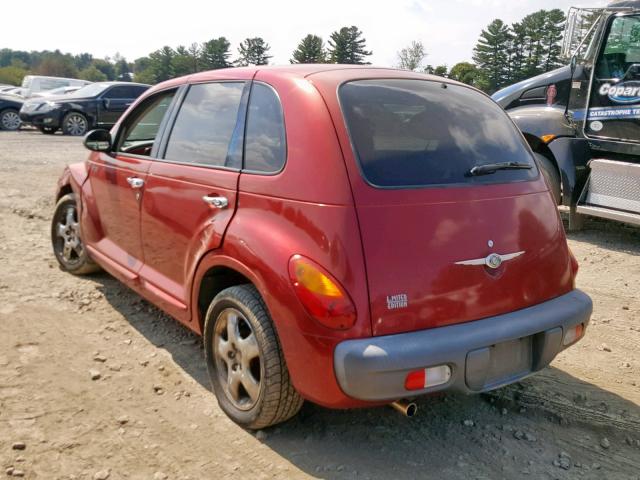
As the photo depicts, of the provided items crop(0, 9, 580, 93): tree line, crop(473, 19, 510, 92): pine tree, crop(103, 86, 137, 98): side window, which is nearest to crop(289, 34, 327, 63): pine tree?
crop(0, 9, 580, 93): tree line

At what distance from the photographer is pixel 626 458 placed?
2793mm

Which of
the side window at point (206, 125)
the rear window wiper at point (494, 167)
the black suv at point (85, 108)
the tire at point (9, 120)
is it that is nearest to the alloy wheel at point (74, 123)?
the black suv at point (85, 108)

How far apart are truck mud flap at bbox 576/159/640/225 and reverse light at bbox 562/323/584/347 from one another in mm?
3882

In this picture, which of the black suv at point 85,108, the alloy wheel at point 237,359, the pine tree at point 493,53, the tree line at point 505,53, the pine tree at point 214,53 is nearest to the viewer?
the alloy wheel at point 237,359

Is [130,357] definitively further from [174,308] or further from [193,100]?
[193,100]

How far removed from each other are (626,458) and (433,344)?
4.06 feet

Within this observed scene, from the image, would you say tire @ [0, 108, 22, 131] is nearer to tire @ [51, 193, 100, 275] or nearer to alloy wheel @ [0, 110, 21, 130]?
alloy wheel @ [0, 110, 21, 130]

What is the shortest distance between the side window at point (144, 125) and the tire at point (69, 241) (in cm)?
98

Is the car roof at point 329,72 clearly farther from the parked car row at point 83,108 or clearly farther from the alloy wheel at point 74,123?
the alloy wheel at point 74,123

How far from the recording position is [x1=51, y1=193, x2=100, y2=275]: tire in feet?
16.3

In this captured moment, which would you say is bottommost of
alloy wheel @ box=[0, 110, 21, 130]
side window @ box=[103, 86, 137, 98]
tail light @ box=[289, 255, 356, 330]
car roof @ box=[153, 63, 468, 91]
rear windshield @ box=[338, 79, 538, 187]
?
alloy wheel @ box=[0, 110, 21, 130]

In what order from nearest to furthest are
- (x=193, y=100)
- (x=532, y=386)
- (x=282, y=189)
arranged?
(x=282, y=189) → (x=532, y=386) → (x=193, y=100)

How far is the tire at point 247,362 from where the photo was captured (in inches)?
104

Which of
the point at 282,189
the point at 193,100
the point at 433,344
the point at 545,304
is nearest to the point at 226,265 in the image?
the point at 282,189
